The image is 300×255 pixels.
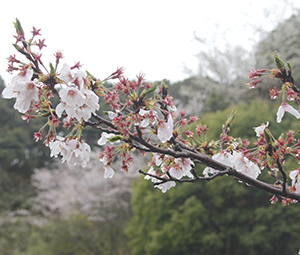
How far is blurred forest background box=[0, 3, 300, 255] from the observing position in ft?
14.7

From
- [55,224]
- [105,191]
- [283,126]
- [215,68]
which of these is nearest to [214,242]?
[283,126]

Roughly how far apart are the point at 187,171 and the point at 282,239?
4478 mm

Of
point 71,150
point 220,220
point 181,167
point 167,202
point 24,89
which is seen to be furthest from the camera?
point 167,202

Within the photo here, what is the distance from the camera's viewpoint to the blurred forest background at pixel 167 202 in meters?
4.48

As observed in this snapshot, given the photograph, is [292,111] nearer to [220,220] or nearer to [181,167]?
[181,167]

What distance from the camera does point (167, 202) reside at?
500cm

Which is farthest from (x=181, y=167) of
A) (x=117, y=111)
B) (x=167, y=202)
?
(x=167, y=202)

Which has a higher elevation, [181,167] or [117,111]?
[117,111]

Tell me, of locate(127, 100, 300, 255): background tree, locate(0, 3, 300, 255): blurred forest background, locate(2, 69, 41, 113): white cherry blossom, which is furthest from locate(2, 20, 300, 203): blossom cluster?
locate(127, 100, 300, 255): background tree

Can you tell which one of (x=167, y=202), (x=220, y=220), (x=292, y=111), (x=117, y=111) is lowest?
(x=220, y=220)

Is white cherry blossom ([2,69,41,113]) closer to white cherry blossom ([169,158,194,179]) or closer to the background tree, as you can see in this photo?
white cherry blossom ([169,158,194,179])

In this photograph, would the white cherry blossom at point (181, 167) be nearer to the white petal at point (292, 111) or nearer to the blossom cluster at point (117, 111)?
the blossom cluster at point (117, 111)

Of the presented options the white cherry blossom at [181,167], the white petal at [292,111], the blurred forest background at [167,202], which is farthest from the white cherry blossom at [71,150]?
the blurred forest background at [167,202]

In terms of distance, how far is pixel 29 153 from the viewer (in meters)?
12.6
